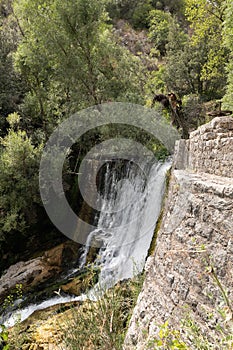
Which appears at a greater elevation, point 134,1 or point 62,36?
point 134,1

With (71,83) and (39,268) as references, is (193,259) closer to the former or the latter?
(39,268)

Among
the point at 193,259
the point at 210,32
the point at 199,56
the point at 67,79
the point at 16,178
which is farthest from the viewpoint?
the point at 199,56

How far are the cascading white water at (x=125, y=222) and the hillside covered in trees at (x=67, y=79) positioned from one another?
7.20 ft

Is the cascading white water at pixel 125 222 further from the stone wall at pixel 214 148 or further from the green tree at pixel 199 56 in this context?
the green tree at pixel 199 56

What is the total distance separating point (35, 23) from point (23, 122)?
449 centimetres

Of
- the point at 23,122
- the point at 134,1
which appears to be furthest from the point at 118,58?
the point at 134,1

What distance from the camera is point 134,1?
28.9 m

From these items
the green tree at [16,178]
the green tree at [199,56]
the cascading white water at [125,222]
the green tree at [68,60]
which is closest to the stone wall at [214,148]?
the cascading white water at [125,222]

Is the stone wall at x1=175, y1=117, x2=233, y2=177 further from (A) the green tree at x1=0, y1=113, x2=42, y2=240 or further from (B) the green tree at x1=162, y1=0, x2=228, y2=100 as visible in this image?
(B) the green tree at x1=162, y1=0, x2=228, y2=100

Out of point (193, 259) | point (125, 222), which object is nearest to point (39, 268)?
point (125, 222)

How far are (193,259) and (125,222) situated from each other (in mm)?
6544

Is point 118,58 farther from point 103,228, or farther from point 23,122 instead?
point 103,228

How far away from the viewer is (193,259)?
261 cm

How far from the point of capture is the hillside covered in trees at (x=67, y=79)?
1027cm
